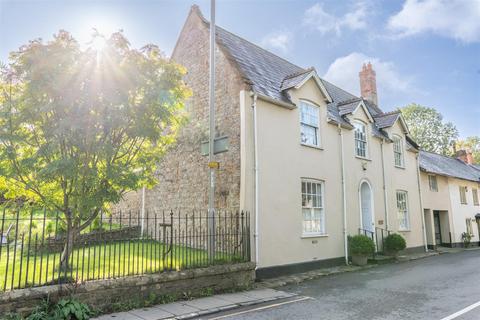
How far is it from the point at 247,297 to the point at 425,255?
1423 cm

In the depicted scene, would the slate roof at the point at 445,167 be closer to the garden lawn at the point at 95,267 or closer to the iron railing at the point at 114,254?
the iron railing at the point at 114,254

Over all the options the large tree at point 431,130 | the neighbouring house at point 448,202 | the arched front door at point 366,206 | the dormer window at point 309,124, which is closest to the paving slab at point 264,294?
the dormer window at point 309,124

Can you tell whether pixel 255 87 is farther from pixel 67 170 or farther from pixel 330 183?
pixel 67 170

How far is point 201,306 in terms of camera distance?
786cm

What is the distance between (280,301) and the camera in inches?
343

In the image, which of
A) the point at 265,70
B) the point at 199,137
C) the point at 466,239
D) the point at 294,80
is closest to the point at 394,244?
the point at 294,80

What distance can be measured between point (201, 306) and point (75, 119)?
5.01 meters

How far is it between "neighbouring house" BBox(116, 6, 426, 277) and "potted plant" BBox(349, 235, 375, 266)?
17.0 inches

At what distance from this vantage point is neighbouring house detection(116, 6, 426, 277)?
11781 millimetres

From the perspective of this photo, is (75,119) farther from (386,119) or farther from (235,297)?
(386,119)

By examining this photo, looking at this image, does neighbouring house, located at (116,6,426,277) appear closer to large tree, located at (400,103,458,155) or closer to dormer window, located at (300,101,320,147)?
dormer window, located at (300,101,320,147)

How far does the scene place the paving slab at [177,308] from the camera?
7.40 meters

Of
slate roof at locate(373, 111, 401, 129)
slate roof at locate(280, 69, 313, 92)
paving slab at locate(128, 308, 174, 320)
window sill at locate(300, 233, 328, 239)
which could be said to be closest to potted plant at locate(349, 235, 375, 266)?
window sill at locate(300, 233, 328, 239)

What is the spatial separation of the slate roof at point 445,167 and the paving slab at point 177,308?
20161mm
